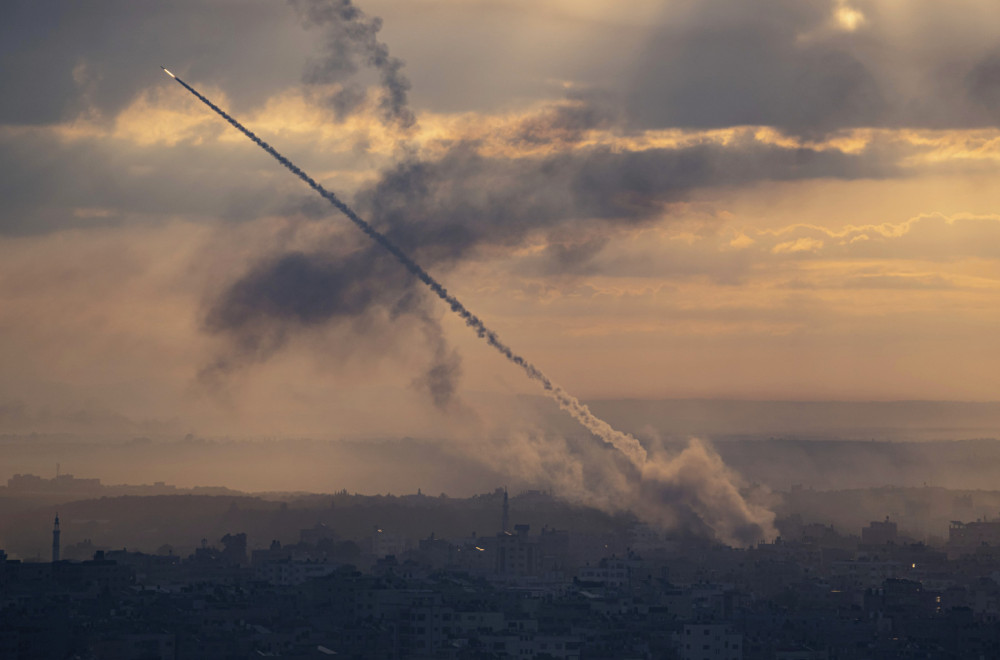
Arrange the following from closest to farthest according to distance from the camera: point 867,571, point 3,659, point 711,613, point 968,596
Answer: point 3,659, point 711,613, point 968,596, point 867,571

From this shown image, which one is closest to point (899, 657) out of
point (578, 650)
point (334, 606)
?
point (578, 650)

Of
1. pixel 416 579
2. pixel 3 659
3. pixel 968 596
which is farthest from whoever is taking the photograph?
pixel 968 596

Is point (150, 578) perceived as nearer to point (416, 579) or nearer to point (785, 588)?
point (416, 579)

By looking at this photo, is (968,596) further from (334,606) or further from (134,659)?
(134,659)

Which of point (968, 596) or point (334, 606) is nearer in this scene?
point (334, 606)

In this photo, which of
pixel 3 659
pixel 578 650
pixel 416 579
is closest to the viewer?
pixel 3 659

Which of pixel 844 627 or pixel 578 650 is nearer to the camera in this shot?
pixel 578 650

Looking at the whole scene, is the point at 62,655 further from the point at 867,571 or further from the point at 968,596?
the point at 867,571

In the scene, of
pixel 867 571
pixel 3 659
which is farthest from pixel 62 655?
pixel 867 571

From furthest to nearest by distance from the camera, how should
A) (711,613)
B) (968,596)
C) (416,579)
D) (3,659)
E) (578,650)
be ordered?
(968,596) → (416,579) → (711,613) → (578,650) → (3,659)
